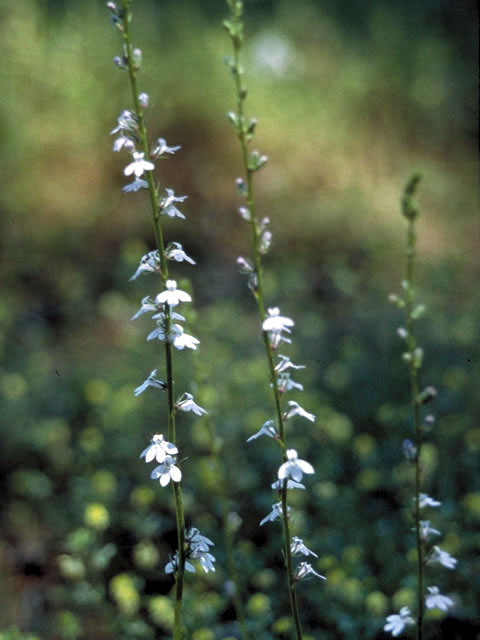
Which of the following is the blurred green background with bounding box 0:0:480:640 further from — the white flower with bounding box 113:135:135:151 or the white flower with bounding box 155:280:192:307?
the white flower with bounding box 113:135:135:151

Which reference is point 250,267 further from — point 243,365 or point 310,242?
point 310,242

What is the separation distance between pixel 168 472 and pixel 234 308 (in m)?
4.48

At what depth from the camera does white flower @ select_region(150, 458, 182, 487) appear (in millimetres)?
2070

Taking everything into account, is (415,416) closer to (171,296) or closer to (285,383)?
(285,383)

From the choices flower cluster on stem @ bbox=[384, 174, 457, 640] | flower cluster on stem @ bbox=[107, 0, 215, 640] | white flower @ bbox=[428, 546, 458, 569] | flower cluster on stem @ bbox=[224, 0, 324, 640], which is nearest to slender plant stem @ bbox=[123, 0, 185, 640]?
flower cluster on stem @ bbox=[107, 0, 215, 640]

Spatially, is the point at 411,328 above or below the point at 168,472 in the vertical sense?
above

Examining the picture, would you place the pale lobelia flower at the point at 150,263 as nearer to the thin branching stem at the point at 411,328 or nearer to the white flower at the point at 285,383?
the white flower at the point at 285,383

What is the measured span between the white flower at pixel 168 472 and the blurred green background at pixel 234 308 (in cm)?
88

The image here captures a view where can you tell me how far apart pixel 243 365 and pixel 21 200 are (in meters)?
3.52

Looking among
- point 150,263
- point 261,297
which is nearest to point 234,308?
point 150,263

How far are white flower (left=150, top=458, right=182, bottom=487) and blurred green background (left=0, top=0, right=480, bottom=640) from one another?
2.90 ft

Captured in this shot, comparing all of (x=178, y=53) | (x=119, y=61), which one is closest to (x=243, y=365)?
(x=119, y=61)

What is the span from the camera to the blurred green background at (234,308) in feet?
12.2

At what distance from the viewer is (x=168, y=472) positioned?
210 cm
